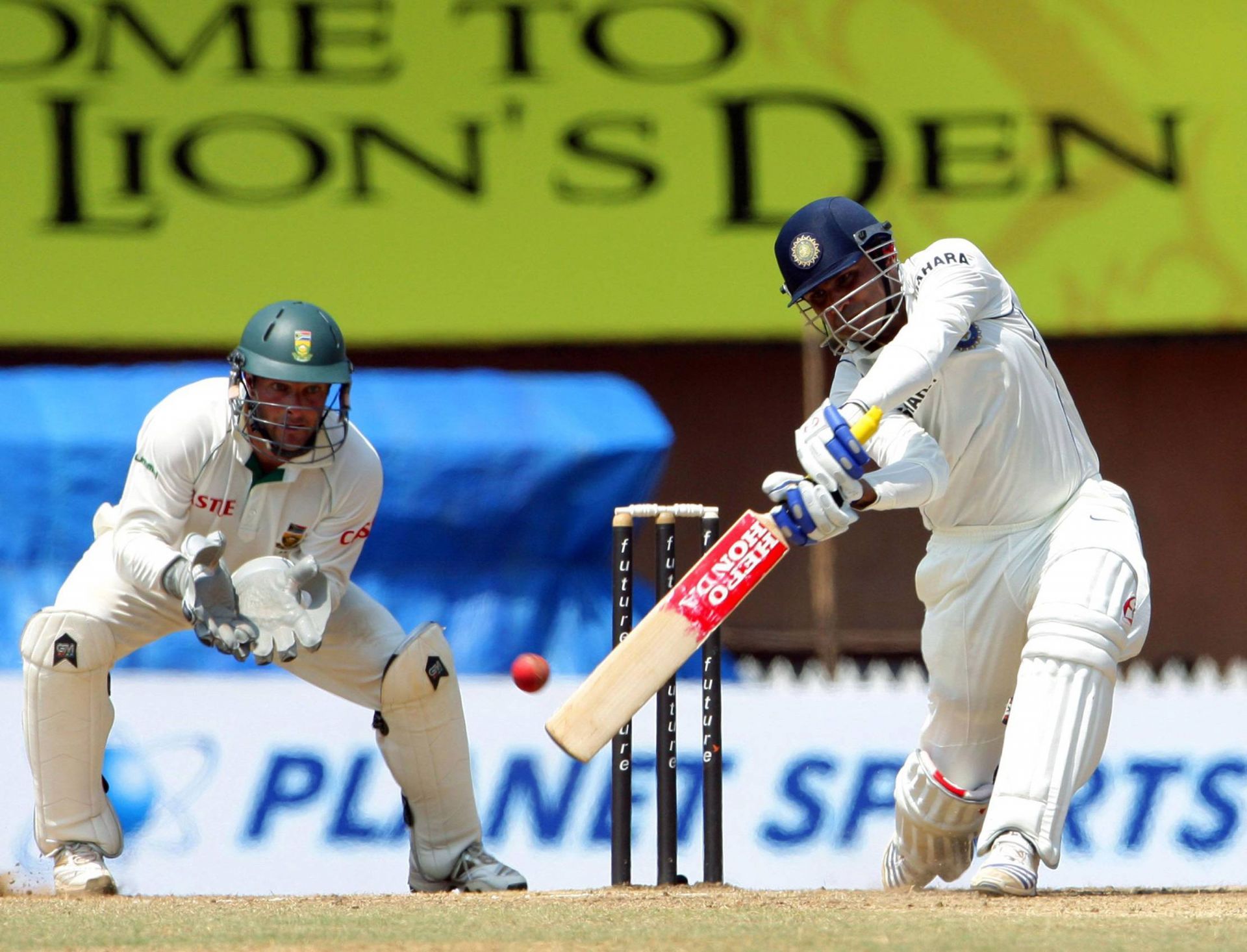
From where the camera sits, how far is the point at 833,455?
336 cm

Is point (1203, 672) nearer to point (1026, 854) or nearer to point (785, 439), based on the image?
point (785, 439)

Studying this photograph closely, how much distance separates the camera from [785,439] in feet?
21.1

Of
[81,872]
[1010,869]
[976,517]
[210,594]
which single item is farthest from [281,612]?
[1010,869]

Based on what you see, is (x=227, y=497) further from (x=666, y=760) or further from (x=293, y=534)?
(x=666, y=760)

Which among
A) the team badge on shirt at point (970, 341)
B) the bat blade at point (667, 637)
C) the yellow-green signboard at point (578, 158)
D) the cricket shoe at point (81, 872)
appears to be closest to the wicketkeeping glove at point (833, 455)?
the bat blade at point (667, 637)

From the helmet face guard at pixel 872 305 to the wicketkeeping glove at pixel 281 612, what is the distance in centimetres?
116

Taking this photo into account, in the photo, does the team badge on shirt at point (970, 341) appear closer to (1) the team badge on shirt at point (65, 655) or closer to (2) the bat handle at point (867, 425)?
(2) the bat handle at point (867, 425)

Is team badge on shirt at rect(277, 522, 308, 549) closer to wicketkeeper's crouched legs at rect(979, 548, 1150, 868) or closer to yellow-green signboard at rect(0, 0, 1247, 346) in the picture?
wicketkeeper's crouched legs at rect(979, 548, 1150, 868)

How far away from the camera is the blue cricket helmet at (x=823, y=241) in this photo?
11.8 ft

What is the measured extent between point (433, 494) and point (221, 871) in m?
1.26

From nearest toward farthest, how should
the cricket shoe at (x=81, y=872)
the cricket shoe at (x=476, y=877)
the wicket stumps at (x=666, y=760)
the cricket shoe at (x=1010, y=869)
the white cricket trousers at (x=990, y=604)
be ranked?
the cricket shoe at (x=1010, y=869) < the white cricket trousers at (x=990, y=604) < the cricket shoe at (x=81, y=872) < the cricket shoe at (x=476, y=877) < the wicket stumps at (x=666, y=760)

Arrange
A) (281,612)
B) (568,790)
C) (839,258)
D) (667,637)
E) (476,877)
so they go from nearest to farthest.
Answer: (667,637) < (839,258) < (281,612) < (476,877) < (568,790)

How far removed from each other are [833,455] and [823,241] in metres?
0.48

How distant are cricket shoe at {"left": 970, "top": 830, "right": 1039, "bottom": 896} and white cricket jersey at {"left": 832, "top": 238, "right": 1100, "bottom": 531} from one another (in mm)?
646
